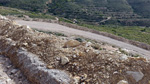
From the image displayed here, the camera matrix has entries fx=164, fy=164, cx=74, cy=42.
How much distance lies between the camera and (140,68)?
8.97m

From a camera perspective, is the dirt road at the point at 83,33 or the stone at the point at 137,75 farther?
the dirt road at the point at 83,33

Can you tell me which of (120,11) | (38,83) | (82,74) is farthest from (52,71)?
(120,11)

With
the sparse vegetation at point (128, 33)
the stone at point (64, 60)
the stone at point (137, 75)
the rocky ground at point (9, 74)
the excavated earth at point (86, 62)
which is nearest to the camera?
the stone at point (137, 75)

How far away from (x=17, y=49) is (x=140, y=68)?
340 inches

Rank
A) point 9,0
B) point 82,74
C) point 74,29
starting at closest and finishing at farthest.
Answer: point 82,74 → point 74,29 → point 9,0

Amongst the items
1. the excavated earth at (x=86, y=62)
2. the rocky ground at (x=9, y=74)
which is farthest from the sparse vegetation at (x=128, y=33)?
the rocky ground at (x=9, y=74)

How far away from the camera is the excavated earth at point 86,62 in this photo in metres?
8.85

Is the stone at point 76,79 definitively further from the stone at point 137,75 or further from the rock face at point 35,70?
the stone at point 137,75

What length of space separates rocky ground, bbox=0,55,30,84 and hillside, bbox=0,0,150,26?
2014 inches

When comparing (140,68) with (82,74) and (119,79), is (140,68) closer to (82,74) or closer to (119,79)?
(119,79)

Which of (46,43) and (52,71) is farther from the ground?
(46,43)

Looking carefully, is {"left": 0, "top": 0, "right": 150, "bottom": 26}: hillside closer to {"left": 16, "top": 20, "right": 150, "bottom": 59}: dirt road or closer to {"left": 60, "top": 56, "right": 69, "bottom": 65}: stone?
{"left": 16, "top": 20, "right": 150, "bottom": 59}: dirt road

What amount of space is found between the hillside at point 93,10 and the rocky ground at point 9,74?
168 feet

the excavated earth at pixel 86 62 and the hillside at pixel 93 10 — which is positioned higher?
the excavated earth at pixel 86 62
